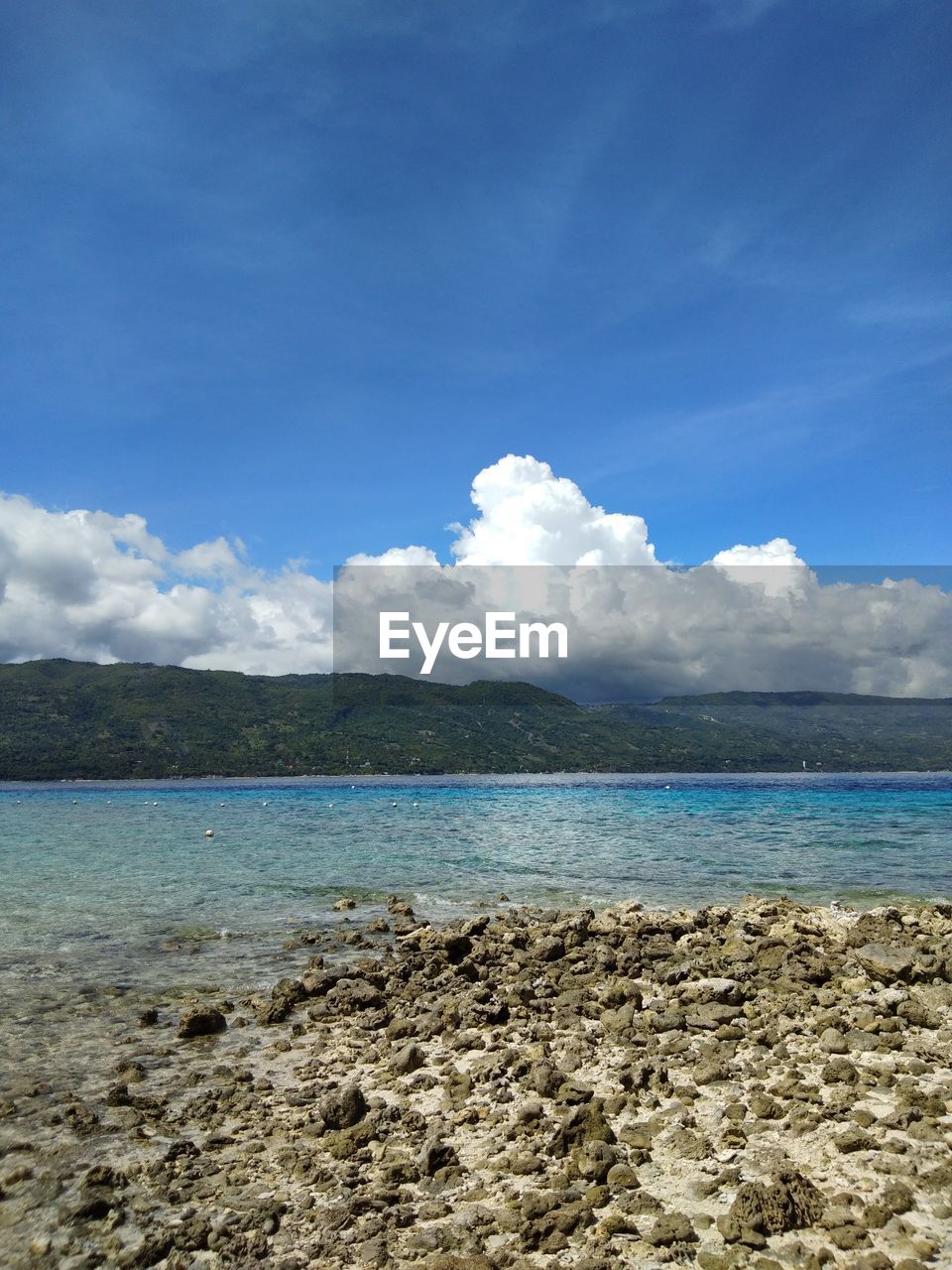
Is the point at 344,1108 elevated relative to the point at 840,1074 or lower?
lower

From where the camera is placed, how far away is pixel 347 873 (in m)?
29.8

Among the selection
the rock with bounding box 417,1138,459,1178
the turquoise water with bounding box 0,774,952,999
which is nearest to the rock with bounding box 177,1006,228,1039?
the turquoise water with bounding box 0,774,952,999

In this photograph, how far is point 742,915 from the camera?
701 inches

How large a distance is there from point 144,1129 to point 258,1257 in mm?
2968

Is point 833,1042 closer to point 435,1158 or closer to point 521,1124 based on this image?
point 521,1124

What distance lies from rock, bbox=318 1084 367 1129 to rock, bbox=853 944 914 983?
837cm

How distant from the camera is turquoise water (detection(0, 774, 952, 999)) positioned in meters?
17.6

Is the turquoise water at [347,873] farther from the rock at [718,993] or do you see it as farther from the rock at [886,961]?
the rock at [886,961]

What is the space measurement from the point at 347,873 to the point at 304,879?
2.03 m

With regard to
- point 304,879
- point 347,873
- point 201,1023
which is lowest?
point 347,873

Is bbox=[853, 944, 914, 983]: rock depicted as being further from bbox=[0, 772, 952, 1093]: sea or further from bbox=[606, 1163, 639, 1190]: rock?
bbox=[0, 772, 952, 1093]: sea

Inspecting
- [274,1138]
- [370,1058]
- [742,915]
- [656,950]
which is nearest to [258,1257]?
[274,1138]

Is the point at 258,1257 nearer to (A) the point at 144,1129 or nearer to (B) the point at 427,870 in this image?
(A) the point at 144,1129

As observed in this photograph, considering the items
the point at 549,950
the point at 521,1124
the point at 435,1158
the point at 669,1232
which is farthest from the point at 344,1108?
the point at 549,950
